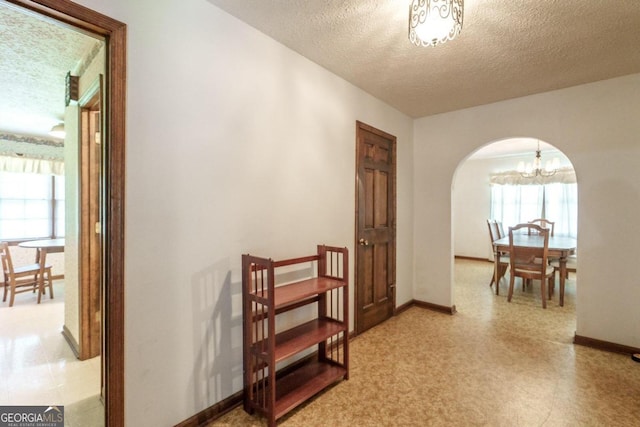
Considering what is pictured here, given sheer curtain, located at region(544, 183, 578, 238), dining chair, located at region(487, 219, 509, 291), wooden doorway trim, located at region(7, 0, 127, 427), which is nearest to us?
wooden doorway trim, located at region(7, 0, 127, 427)

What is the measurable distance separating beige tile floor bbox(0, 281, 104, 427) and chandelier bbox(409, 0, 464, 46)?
2.84 meters

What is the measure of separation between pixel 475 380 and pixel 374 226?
1.58 meters

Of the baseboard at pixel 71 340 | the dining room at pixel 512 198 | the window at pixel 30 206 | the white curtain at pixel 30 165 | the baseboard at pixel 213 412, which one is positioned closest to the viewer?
the baseboard at pixel 213 412

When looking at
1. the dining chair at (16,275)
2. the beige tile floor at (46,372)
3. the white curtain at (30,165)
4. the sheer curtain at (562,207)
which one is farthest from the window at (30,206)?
the sheer curtain at (562,207)

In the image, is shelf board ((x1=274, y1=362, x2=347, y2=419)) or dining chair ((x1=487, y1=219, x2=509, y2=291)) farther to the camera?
dining chair ((x1=487, y1=219, x2=509, y2=291))

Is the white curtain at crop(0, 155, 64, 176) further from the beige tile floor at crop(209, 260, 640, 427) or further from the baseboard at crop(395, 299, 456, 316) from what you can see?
the baseboard at crop(395, 299, 456, 316)

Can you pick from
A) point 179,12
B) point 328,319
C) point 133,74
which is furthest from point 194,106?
point 328,319

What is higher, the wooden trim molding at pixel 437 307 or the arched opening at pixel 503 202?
the arched opening at pixel 503 202

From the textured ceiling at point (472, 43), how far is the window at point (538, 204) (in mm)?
4131

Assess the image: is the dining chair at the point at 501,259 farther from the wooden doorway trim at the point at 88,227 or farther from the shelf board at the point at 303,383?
the wooden doorway trim at the point at 88,227

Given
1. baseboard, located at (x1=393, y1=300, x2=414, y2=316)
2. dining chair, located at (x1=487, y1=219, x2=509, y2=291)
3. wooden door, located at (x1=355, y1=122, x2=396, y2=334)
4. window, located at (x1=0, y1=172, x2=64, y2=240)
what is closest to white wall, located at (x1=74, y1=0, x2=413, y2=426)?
wooden door, located at (x1=355, y1=122, x2=396, y2=334)

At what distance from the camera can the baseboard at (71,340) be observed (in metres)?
2.46

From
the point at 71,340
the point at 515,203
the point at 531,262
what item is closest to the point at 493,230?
the point at 531,262

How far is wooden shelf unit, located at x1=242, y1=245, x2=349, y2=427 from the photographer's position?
5.43 ft
